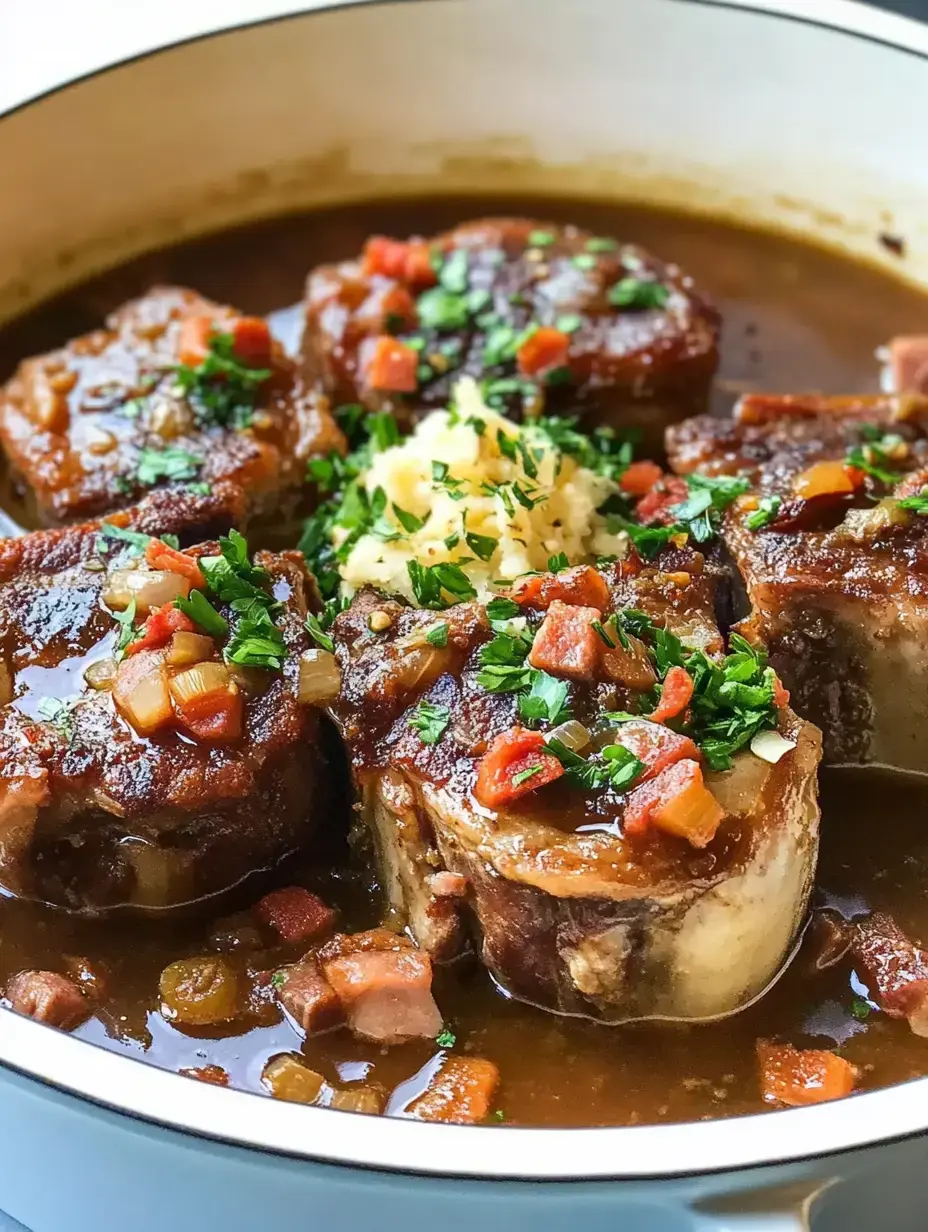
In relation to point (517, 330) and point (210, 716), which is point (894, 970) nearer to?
point (210, 716)

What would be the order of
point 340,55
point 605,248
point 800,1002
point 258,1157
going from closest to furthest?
1. point 258,1157
2. point 800,1002
3. point 605,248
4. point 340,55

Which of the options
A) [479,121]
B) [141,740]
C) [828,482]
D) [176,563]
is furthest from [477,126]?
[141,740]

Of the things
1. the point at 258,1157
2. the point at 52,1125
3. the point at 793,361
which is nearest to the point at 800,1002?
the point at 258,1157

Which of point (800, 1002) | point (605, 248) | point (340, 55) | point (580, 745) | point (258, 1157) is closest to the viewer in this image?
point (258, 1157)

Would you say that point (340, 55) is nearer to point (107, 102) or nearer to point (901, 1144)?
point (107, 102)

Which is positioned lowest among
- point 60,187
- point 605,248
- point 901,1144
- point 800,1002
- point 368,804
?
point 800,1002

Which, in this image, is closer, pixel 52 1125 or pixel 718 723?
pixel 52 1125
